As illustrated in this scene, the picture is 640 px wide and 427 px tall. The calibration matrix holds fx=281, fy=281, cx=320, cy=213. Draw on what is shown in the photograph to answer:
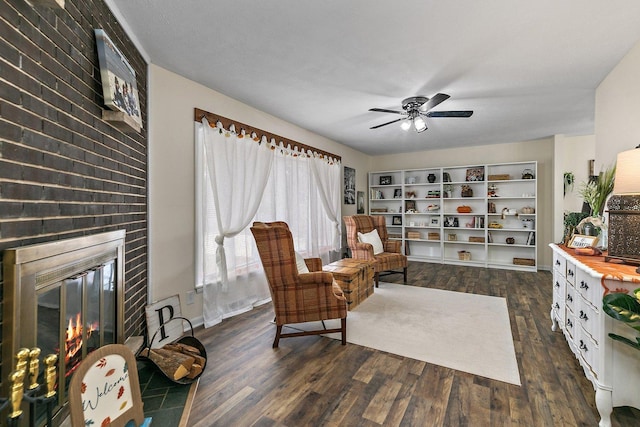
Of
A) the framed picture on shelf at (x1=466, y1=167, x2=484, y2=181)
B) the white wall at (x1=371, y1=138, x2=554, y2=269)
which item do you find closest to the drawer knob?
the white wall at (x1=371, y1=138, x2=554, y2=269)

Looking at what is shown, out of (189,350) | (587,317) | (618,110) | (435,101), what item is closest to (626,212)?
(587,317)

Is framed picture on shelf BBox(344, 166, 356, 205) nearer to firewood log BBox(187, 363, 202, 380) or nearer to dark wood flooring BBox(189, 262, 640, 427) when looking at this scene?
dark wood flooring BBox(189, 262, 640, 427)

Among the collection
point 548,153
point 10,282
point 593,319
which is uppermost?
point 548,153

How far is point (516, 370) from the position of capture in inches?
83.0

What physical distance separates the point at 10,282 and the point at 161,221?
1.77 meters

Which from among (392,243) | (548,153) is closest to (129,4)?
(392,243)

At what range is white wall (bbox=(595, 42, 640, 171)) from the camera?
7.35 feet

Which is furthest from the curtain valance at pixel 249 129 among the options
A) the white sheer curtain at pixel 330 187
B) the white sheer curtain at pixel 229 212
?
the white sheer curtain at pixel 330 187

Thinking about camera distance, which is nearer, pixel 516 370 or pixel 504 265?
pixel 516 370

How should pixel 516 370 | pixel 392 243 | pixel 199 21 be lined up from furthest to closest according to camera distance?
pixel 392 243, pixel 516 370, pixel 199 21

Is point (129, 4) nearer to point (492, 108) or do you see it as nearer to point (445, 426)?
point (445, 426)

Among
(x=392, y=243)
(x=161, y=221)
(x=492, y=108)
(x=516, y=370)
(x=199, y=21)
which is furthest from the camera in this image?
(x=392, y=243)

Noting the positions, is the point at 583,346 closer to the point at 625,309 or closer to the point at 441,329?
the point at 625,309

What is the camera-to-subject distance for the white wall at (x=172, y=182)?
256 cm
